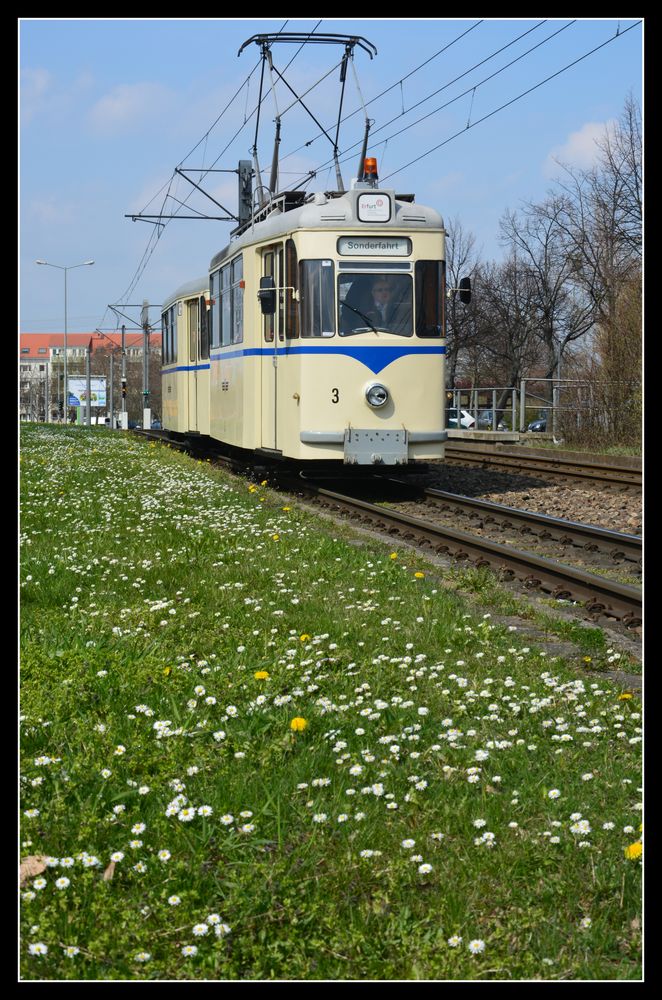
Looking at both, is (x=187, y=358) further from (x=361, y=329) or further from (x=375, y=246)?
(x=375, y=246)

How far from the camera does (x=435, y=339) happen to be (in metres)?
15.2

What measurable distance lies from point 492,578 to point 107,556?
10.3ft

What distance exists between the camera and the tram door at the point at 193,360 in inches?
957

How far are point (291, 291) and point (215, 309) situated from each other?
600 cm

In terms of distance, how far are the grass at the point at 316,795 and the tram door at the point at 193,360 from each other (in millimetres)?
16842

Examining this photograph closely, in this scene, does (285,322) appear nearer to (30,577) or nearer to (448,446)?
(30,577)

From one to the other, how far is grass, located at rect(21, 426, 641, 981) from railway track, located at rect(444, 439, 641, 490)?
34.2ft

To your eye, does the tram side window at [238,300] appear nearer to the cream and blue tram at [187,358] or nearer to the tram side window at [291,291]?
the tram side window at [291,291]

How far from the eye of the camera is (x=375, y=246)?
14812 millimetres

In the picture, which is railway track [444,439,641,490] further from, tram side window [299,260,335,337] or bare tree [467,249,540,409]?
bare tree [467,249,540,409]

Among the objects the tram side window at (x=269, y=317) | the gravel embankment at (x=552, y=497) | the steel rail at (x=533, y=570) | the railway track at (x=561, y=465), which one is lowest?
the steel rail at (x=533, y=570)

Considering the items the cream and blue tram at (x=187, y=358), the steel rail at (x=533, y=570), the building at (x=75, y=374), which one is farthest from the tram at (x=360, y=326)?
the building at (x=75, y=374)

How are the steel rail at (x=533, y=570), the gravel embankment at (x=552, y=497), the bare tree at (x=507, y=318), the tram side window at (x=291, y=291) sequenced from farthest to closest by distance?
1. the bare tree at (x=507, y=318)
2. the tram side window at (x=291, y=291)
3. the gravel embankment at (x=552, y=497)
4. the steel rail at (x=533, y=570)
